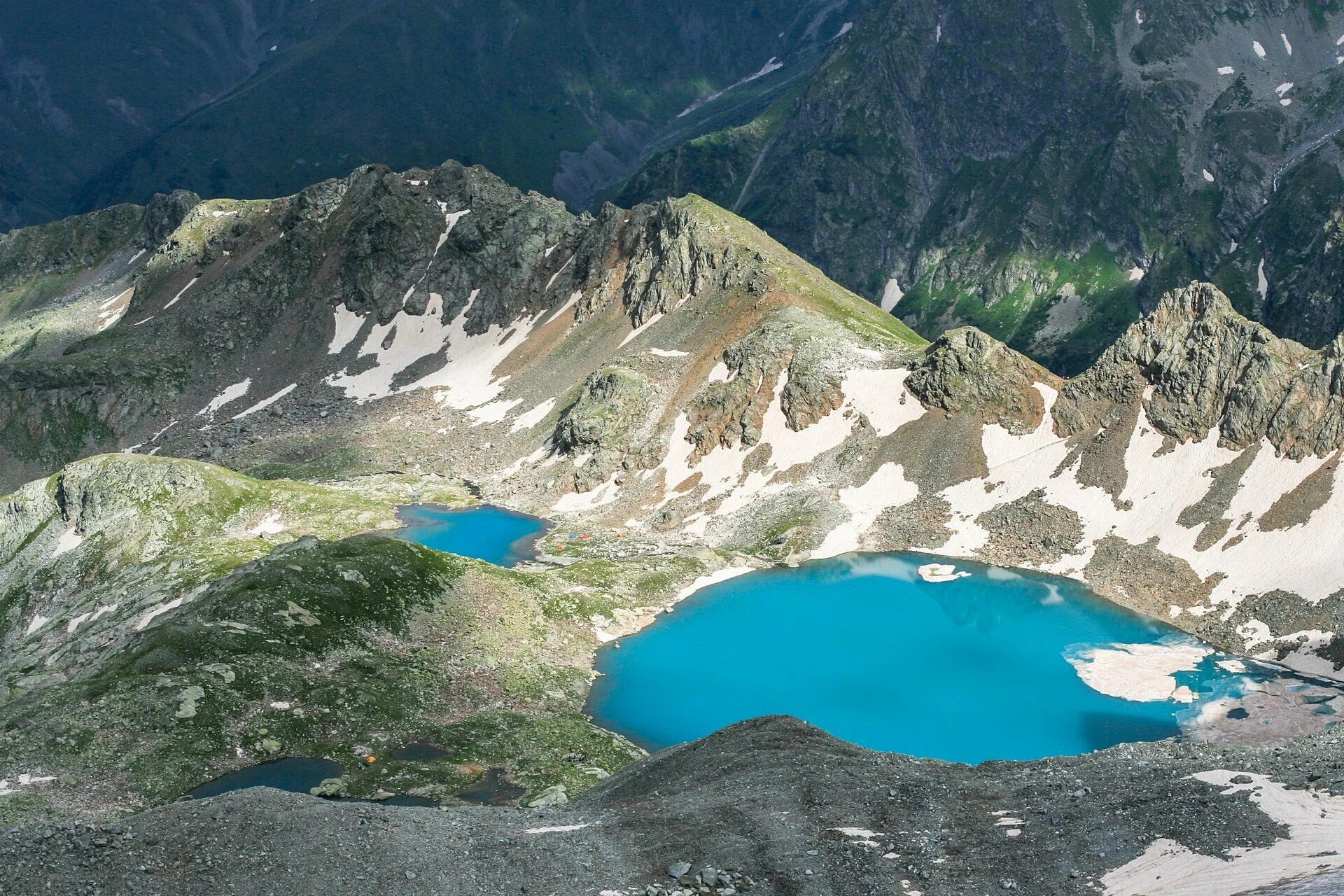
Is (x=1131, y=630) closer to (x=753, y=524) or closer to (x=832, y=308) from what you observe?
(x=753, y=524)

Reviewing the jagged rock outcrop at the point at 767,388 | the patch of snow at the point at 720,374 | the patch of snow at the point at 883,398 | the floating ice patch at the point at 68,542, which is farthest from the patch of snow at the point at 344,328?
the patch of snow at the point at 883,398

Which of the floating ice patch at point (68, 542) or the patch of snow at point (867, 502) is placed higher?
the patch of snow at point (867, 502)

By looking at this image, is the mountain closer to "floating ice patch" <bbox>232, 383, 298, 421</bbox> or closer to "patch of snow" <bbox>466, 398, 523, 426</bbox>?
"floating ice patch" <bbox>232, 383, 298, 421</bbox>

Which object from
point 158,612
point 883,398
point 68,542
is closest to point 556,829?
point 158,612

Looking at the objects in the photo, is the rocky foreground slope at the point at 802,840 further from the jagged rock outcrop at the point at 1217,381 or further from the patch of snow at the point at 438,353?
the patch of snow at the point at 438,353

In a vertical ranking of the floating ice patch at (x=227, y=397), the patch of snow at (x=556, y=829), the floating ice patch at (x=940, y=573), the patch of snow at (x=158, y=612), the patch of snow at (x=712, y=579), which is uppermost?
the patch of snow at (x=556, y=829)
